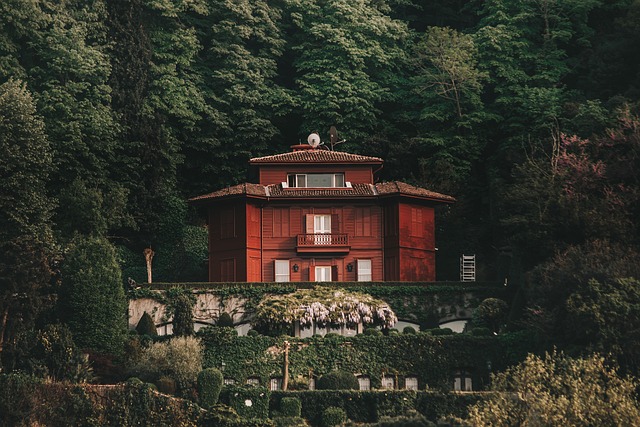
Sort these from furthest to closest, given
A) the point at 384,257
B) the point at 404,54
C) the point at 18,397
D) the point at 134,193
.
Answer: the point at 404,54, the point at 134,193, the point at 384,257, the point at 18,397

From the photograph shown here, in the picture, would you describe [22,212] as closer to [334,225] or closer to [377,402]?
[334,225]

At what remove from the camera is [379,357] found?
3086 inches

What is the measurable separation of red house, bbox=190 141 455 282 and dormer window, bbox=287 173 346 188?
47 centimetres

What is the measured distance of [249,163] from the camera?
91562mm

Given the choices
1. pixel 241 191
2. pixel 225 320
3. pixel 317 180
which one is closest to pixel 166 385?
pixel 225 320

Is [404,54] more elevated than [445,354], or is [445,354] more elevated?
[404,54]

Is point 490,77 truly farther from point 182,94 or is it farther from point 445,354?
point 445,354

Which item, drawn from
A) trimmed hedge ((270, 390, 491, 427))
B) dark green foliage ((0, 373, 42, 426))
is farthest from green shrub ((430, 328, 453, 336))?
dark green foliage ((0, 373, 42, 426))

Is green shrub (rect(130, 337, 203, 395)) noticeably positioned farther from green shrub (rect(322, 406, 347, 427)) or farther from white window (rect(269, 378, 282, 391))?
green shrub (rect(322, 406, 347, 427))

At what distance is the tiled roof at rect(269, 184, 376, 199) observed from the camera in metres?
88.1

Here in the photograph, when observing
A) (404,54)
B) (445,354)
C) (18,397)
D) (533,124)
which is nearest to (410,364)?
(445,354)

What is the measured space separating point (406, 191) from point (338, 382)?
14.4 m

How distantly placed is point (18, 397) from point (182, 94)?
98.8ft

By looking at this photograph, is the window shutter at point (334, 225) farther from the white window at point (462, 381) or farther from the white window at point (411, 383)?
the white window at point (462, 381)
